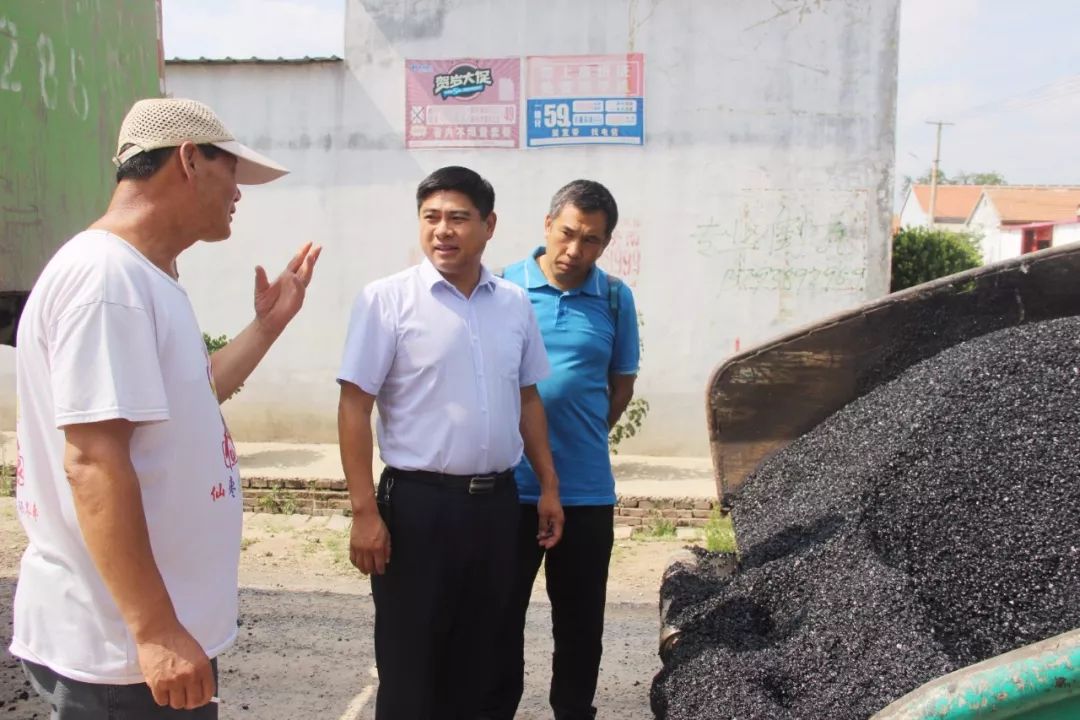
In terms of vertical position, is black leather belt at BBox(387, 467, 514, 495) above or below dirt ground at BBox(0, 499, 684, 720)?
above

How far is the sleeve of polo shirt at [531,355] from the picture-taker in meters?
2.93

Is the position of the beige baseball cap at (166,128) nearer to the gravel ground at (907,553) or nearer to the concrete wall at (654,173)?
the gravel ground at (907,553)

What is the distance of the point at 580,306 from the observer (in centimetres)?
323

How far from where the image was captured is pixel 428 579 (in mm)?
2623

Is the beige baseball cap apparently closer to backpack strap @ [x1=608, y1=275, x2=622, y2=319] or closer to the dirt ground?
backpack strap @ [x1=608, y1=275, x2=622, y2=319]

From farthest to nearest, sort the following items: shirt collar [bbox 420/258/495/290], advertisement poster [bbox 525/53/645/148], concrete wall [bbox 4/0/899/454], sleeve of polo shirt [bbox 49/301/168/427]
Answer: advertisement poster [bbox 525/53/645/148]
concrete wall [bbox 4/0/899/454]
shirt collar [bbox 420/258/495/290]
sleeve of polo shirt [bbox 49/301/168/427]

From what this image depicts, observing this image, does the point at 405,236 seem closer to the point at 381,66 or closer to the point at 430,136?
the point at 430,136

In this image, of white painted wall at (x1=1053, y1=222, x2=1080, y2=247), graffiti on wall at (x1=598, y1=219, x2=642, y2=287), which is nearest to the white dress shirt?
graffiti on wall at (x1=598, y1=219, x2=642, y2=287)

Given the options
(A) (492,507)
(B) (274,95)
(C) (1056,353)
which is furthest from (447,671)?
(B) (274,95)

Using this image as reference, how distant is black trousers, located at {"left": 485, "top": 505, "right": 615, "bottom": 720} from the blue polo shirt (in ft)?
0.23

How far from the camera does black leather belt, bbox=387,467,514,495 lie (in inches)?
104

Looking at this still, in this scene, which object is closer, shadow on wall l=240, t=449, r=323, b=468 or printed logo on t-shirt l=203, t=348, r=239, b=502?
printed logo on t-shirt l=203, t=348, r=239, b=502

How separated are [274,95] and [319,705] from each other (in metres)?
6.39

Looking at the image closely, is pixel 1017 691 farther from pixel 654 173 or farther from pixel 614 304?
pixel 654 173
